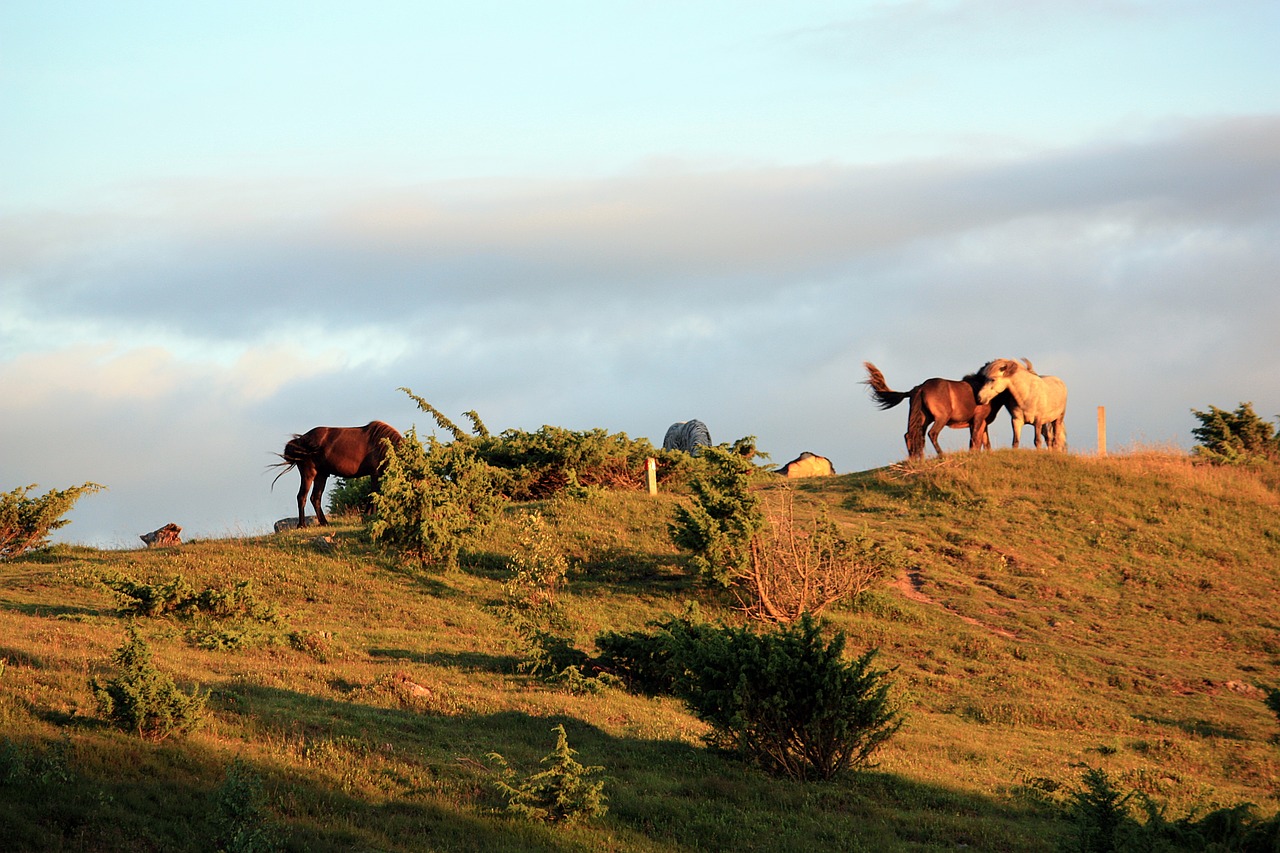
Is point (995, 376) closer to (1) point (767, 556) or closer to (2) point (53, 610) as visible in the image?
(1) point (767, 556)

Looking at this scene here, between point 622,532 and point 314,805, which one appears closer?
point 314,805

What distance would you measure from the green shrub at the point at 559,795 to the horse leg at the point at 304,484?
1767 cm

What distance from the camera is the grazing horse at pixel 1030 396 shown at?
100ft

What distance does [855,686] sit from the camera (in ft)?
38.9

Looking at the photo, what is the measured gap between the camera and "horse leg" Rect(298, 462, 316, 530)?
26406mm

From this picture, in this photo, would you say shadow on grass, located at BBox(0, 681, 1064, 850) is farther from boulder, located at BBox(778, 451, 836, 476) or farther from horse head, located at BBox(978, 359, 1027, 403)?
boulder, located at BBox(778, 451, 836, 476)

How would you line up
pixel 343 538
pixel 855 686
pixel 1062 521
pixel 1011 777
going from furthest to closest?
pixel 1062 521 < pixel 343 538 < pixel 1011 777 < pixel 855 686

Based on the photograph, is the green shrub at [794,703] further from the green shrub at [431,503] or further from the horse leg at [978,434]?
the horse leg at [978,434]

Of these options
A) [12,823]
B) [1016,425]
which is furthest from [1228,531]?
[12,823]

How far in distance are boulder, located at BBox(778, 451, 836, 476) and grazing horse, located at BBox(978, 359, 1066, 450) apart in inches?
280

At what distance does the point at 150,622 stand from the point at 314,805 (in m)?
9.04

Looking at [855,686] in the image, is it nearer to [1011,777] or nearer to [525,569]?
[1011,777]

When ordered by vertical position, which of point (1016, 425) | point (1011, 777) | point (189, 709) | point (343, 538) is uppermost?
point (1016, 425)

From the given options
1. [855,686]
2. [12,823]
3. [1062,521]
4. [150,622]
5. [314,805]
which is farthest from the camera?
[1062,521]
